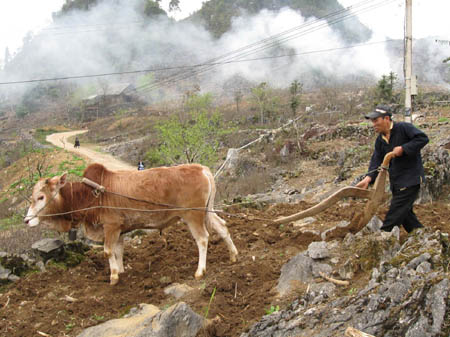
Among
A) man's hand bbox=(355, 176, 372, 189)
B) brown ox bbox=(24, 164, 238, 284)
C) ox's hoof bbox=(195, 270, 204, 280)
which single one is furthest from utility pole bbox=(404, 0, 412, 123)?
ox's hoof bbox=(195, 270, 204, 280)

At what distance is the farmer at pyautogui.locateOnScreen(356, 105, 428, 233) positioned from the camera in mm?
4441

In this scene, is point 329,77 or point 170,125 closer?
point 170,125

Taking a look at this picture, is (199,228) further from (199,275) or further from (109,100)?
(109,100)

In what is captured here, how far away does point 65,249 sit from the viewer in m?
6.38

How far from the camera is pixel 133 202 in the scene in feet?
18.9

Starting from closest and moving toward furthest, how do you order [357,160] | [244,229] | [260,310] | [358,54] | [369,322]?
[369,322]
[260,310]
[244,229]
[357,160]
[358,54]

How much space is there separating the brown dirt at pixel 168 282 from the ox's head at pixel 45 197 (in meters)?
0.91

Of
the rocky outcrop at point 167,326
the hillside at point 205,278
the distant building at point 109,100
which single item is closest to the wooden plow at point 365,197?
the hillside at point 205,278

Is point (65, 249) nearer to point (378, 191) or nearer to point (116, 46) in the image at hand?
point (378, 191)

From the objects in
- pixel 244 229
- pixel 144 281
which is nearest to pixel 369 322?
pixel 144 281

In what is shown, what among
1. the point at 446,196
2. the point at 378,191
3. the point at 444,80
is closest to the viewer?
the point at 378,191

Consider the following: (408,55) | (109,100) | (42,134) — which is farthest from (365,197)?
(109,100)

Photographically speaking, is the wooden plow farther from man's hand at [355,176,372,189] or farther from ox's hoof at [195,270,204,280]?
ox's hoof at [195,270,204,280]

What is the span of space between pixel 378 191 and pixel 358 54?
62327 millimetres
